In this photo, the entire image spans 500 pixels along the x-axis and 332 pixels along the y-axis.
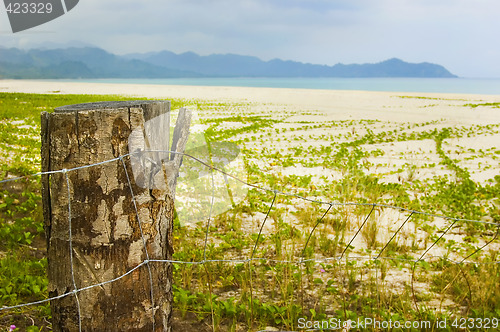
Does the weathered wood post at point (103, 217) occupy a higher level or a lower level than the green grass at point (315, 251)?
higher

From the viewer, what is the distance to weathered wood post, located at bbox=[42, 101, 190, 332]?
85.4 inches

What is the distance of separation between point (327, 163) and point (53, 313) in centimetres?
760

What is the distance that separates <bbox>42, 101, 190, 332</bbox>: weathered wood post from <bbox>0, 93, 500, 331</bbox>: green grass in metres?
0.78

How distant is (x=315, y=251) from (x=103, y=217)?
2.94m

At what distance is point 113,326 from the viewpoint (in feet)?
7.65

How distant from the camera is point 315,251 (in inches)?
183

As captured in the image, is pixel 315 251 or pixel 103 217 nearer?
pixel 103 217

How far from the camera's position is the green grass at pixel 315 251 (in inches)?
132

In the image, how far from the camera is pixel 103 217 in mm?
2209

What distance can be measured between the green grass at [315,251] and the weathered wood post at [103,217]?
0.78 m

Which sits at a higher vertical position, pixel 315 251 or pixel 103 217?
pixel 103 217

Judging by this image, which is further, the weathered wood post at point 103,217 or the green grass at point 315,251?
the green grass at point 315,251

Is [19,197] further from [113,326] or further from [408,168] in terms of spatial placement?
[408,168]

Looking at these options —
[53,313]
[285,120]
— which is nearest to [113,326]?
[53,313]
